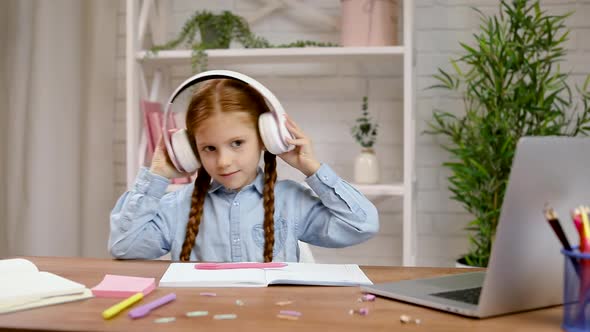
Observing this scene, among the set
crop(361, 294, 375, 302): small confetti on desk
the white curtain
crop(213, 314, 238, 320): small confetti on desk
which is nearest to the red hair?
crop(361, 294, 375, 302): small confetti on desk

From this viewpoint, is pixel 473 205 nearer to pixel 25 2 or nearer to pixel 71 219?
pixel 71 219

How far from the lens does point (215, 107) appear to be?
144 cm

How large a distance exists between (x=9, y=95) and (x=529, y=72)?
1.83 meters

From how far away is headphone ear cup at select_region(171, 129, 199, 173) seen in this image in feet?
4.81

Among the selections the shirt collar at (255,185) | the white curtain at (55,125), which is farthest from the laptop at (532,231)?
the white curtain at (55,125)

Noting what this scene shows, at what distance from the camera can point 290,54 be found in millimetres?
2473

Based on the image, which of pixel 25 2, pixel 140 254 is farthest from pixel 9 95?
pixel 140 254

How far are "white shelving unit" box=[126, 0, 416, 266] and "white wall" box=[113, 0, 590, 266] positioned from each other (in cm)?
15

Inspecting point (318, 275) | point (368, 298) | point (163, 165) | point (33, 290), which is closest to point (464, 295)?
point (368, 298)

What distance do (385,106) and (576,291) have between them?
2011 millimetres

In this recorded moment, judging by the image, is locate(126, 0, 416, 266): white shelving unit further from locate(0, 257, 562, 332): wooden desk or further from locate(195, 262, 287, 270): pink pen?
locate(0, 257, 562, 332): wooden desk

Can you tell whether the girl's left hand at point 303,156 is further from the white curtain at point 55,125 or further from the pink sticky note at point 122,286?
the white curtain at point 55,125

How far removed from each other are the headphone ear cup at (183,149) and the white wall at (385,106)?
4.41ft

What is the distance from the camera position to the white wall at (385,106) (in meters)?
2.72
